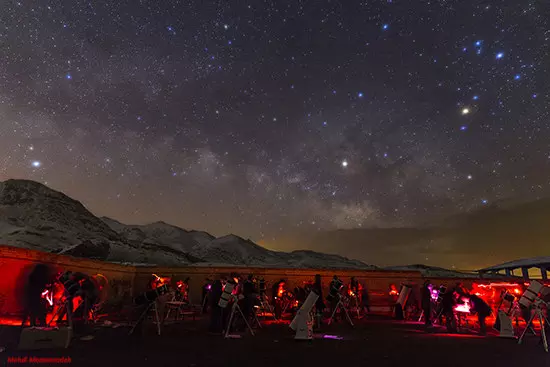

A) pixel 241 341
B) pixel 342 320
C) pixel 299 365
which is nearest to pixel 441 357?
pixel 299 365

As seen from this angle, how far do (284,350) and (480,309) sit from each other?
889 cm

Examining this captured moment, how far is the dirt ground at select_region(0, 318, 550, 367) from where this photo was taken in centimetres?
718

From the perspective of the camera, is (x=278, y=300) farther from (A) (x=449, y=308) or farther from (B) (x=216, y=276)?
(A) (x=449, y=308)

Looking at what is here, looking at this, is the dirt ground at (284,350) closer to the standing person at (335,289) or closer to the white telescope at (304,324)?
the white telescope at (304,324)

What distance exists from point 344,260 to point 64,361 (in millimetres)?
181796

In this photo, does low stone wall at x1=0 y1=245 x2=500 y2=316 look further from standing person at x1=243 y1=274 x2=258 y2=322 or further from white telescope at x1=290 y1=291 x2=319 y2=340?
white telescope at x1=290 y1=291 x2=319 y2=340

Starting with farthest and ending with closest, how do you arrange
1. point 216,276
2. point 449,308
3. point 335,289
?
point 216,276 → point 335,289 → point 449,308

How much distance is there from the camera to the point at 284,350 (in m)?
8.62

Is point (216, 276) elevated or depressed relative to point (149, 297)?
elevated

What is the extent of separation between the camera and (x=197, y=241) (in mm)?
171625

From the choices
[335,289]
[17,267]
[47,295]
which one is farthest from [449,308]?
[17,267]

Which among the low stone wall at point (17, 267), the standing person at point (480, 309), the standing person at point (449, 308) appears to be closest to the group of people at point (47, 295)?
the low stone wall at point (17, 267)

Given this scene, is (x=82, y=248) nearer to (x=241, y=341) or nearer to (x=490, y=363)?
(x=241, y=341)

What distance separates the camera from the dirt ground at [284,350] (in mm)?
7180
